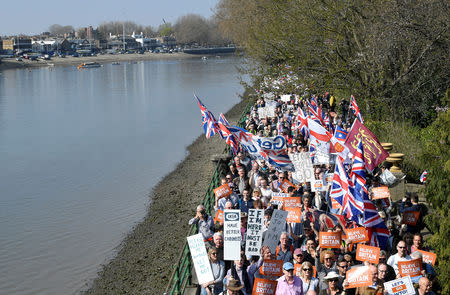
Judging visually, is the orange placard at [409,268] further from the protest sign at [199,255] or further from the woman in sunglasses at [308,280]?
the protest sign at [199,255]

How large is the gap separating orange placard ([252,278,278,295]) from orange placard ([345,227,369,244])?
1.90 m

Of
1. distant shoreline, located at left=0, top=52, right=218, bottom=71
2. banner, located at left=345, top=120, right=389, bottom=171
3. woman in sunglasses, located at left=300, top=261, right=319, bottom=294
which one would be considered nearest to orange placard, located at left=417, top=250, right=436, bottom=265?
woman in sunglasses, located at left=300, top=261, right=319, bottom=294

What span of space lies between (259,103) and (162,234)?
39.5ft

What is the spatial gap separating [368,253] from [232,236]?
6.96 feet

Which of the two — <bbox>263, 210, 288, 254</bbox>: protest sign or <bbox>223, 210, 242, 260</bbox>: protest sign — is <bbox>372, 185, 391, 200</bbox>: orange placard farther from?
<bbox>223, 210, 242, 260</bbox>: protest sign

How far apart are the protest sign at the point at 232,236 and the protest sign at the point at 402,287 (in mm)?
2389

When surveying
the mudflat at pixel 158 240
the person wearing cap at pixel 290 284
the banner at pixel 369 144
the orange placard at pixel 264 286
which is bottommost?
the mudflat at pixel 158 240

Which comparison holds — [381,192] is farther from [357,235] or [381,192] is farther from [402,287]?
[402,287]

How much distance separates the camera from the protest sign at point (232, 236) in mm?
9266

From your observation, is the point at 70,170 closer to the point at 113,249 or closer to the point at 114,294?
the point at 113,249

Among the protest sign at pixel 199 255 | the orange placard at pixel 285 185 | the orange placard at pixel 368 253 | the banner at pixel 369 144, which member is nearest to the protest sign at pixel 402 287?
the orange placard at pixel 368 253

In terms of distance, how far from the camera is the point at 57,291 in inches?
712

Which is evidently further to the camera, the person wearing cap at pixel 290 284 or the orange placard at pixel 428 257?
the orange placard at pixel 428 257

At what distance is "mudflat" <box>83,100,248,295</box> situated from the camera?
16.8 meters
